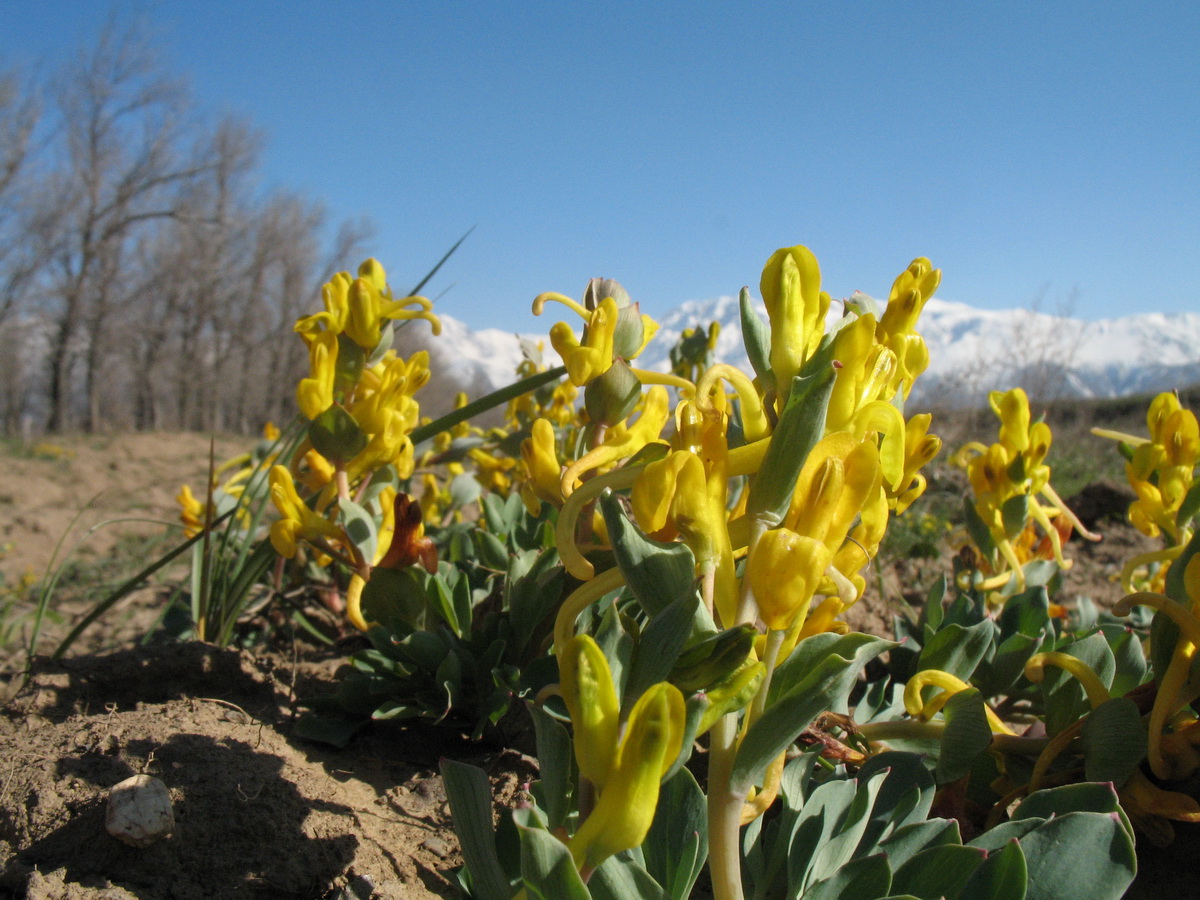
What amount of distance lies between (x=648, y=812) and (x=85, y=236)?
1201 inches

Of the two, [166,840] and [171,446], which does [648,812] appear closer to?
[166,840]

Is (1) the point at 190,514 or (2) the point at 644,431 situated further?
(1) the point at 190,514

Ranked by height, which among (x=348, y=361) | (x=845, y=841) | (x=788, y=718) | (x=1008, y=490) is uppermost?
(x=348, y=361)

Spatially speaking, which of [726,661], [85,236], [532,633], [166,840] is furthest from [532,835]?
[85,236]

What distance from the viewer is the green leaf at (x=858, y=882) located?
2.56 feet

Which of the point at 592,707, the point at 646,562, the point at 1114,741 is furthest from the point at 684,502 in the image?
the point at 1114,741

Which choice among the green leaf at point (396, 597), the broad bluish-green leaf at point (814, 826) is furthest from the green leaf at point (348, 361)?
the broad bluish-green leaf at point (814, 826)

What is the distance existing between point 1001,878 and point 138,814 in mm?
1048

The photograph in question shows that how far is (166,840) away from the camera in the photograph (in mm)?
1030

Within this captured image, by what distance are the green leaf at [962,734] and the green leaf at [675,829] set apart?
37 centimetres

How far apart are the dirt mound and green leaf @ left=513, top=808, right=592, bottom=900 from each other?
442mm

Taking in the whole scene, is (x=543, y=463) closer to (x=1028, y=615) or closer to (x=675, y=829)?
(x=675, y=829)

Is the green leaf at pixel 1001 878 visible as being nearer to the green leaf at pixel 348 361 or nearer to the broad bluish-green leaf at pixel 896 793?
the broad bluish-green leaf at pixel 896 793

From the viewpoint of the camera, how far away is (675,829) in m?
0.86
